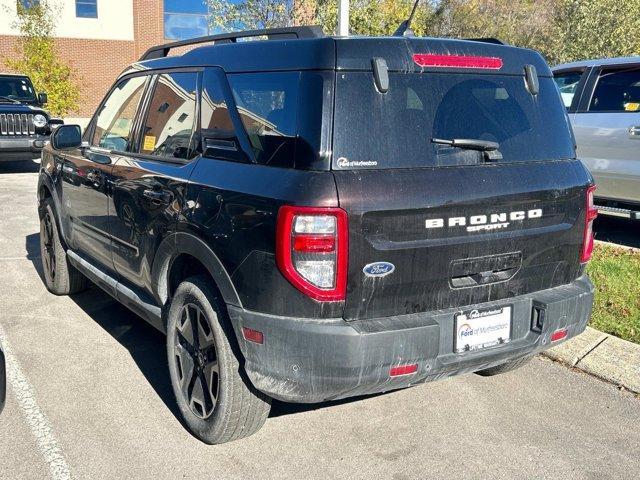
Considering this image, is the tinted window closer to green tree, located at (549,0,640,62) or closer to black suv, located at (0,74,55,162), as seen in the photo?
black suv, located at (0,74,55,162)

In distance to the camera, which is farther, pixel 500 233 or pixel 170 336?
pixel 170 336

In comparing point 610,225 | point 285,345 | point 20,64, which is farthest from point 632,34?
point 285,345

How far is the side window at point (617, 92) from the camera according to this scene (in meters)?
7.49

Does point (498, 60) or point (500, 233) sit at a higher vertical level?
point (498, 60)

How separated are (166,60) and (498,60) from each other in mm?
1972

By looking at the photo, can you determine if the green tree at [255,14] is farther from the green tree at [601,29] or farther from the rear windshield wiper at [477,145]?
the rear windshield wiper at [477,145]

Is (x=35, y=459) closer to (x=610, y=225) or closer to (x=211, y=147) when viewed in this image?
(x=211, y=147)

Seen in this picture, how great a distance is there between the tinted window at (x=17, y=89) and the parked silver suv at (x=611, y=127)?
11.9 m

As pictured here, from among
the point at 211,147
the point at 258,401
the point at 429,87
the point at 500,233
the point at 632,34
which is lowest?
the point at 258,401

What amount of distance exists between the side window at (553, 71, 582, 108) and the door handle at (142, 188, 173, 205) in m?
6.17

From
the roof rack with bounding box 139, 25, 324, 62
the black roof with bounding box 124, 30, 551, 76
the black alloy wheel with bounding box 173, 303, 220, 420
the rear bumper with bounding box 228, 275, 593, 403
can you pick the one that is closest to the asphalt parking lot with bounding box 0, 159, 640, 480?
the black alloy wheel with bounding box 173, 303, 220, 420

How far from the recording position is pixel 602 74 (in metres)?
7.84

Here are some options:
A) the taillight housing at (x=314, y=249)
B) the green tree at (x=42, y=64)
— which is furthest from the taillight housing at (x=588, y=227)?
the green tree at (x=42, y=64)

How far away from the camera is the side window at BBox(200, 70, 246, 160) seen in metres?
3.20
